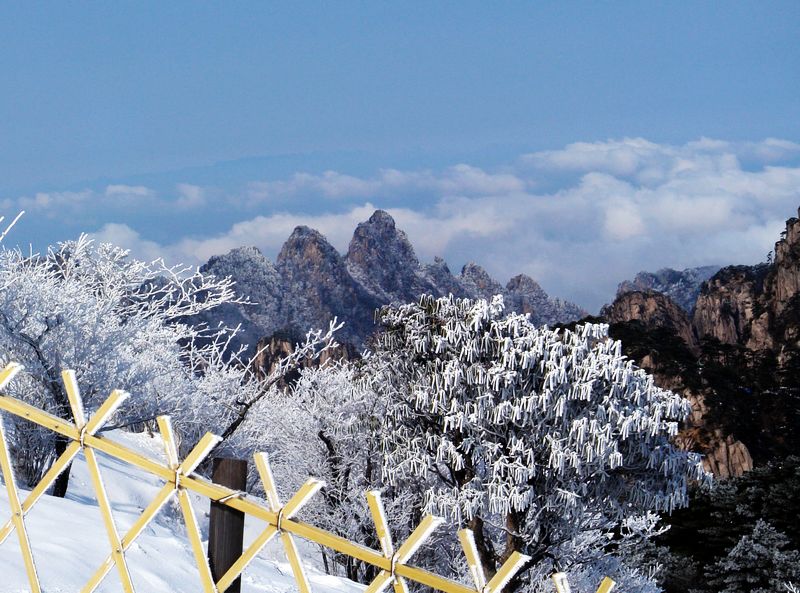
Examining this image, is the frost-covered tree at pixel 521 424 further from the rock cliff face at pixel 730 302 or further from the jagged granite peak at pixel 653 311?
the jagged granite peak at pixel 653 311

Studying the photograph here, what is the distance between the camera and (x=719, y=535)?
98.9ft

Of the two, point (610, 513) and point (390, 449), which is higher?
point (390, 449)

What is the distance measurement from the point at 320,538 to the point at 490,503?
11.9 meters

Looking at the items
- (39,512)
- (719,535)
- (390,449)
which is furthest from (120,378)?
(719,535)

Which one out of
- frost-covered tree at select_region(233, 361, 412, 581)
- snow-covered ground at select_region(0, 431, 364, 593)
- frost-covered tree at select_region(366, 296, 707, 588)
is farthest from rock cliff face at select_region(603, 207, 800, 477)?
snow-covered ground at select_region(0, 431, 364, 593)

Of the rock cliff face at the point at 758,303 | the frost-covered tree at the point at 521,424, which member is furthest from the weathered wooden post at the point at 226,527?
the rock cliff face at the point at 758,303

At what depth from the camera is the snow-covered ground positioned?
635 centimetres

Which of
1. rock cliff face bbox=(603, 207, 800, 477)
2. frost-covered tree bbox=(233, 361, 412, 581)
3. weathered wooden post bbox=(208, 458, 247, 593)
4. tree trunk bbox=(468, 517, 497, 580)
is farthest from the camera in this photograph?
rock cliff face bbox=(603, 207, 800, 477)

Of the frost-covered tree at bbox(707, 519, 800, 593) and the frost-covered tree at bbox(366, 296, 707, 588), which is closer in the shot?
the frost-covered tree at bbox(366, 296, 707, 588)

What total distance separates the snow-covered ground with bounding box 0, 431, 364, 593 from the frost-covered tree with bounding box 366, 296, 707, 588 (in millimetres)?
4095

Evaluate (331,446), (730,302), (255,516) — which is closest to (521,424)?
(331,446)

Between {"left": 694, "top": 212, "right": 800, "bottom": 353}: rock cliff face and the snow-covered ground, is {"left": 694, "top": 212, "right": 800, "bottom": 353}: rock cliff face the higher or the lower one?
the lower one

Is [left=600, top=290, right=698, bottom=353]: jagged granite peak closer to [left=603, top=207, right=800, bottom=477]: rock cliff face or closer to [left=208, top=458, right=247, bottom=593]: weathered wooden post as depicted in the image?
[left=603, top=207, right=800, bottom=477]: rock cliff face

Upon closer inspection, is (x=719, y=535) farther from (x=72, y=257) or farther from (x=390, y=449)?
(x=72, y=257)
